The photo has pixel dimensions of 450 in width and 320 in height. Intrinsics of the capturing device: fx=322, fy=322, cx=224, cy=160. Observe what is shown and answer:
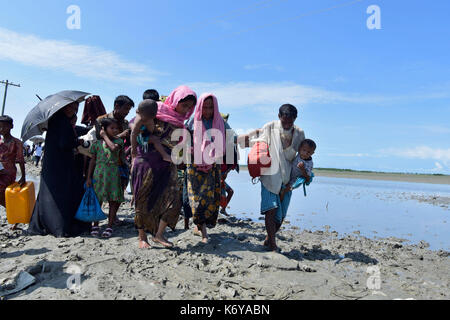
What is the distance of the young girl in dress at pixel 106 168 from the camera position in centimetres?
435

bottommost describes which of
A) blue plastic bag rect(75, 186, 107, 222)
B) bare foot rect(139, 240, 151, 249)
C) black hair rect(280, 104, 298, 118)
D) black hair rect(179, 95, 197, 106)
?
bare foot rect(139, 240, 151, 249)

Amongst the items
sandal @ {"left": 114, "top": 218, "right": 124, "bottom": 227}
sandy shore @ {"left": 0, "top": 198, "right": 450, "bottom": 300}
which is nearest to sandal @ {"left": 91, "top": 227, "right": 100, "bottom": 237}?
sandy shore @ {"left": 0, "top": 198, "right": 450, "bottom": 300}

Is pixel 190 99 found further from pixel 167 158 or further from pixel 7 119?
pixel 7 119

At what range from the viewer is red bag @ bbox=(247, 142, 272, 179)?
12.9ft

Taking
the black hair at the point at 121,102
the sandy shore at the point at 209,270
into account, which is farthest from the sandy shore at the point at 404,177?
the black hair at the point at 121,102

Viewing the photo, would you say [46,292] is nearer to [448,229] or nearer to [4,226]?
[4,226]

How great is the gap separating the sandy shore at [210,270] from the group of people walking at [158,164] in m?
0.32

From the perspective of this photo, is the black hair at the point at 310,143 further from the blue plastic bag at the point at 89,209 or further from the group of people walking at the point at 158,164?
the blue plastic bag at the point at 89,209

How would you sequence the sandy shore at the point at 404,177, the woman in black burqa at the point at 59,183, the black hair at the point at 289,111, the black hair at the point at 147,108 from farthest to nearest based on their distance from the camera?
1. the sandy shore at the point at 404,177
2. the woman in black burqa at the point at 59,183
3. the black hair at the point at 289,111
4. the black hair at the point at 147,108

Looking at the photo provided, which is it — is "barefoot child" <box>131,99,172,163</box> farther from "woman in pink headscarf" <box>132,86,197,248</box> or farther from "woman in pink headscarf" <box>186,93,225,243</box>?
"woman in pink headscarf" <box>186,93,225,243</box>

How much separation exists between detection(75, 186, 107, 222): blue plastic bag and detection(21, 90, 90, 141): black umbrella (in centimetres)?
103

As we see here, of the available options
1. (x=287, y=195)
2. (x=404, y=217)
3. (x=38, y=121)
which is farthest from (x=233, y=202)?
(x=38, y=121)

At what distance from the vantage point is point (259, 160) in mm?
3941

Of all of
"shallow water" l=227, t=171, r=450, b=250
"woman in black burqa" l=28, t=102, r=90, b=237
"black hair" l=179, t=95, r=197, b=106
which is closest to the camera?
"black hair" l=179, t=95, r=197, b=106
